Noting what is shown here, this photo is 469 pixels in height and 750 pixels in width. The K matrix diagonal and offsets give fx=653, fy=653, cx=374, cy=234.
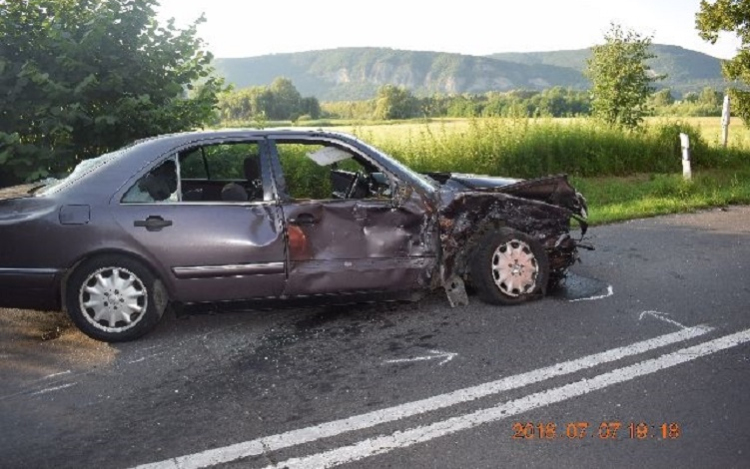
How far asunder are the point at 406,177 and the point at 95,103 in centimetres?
540

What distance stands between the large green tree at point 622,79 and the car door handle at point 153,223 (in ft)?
57.6

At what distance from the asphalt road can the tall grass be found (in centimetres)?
924

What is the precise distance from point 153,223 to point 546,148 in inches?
495

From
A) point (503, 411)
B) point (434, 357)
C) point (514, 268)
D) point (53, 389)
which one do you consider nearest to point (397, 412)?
point (503, 411)

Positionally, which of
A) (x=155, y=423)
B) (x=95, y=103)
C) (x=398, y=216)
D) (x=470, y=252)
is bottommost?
(x=155, y=423)

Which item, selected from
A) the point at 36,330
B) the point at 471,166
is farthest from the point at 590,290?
the point at 471,166

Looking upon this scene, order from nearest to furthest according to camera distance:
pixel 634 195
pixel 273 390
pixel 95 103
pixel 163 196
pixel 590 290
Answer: pixel 273 390 < pixel 163 196 < pixel 590 290 < pixel 95 103 < pixel 634 195

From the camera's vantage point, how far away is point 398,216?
5.23 metres

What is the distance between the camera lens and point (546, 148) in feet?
51.9

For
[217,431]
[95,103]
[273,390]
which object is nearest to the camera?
[217,431]

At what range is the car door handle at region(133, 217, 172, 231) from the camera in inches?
189

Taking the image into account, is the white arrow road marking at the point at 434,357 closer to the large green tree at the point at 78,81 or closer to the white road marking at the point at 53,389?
the white road marking at the point at 53,389

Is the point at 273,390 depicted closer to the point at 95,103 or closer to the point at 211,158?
the point at 211,158

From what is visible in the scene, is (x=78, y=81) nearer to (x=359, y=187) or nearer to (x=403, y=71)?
(x=359, y=187)
